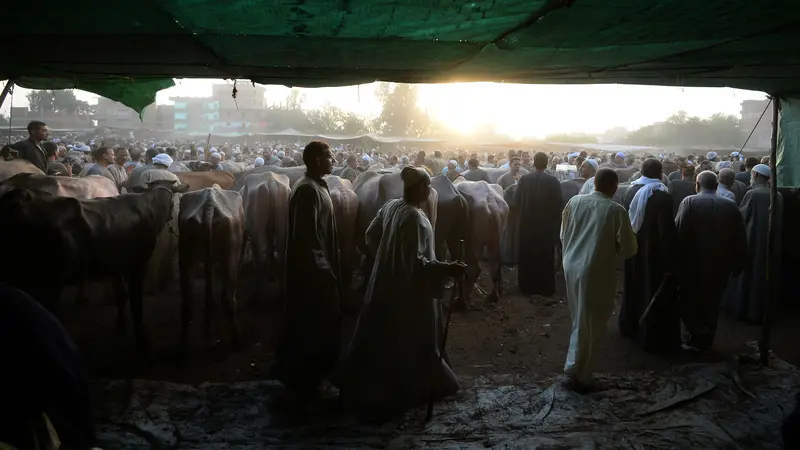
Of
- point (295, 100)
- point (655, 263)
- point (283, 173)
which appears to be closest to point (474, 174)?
point (283, 173)

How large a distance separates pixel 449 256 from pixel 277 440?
5044 mm

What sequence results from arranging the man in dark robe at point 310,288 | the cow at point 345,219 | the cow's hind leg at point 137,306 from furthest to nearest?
the cow at point 345,219, the cow's hind leg at point 137,306, the man in dark robe at point 310,288

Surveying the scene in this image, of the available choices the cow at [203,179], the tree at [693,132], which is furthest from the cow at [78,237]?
the tree at [693,132]

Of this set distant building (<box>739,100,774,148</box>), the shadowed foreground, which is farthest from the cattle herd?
distant building (<box>739,100,774,148</box>)

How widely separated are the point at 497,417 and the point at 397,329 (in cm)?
124

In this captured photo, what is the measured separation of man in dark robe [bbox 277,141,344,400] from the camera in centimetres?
486

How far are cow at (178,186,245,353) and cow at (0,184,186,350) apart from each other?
1.34ft

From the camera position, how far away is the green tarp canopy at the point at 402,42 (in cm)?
348

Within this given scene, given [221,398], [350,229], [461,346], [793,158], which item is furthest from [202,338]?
[793,158]

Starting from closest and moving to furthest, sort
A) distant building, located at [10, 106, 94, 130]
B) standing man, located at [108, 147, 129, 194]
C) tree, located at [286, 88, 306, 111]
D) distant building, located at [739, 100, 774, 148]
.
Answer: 1. standing man, located at [108, 147, 129, 194]
2. distant building, located at [739, 100, 774, 148]
3. distant building, located at [10, 106, 94, 130]
4. tree, located at [286, 88, 306, 111]

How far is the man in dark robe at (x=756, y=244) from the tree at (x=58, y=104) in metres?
55.9

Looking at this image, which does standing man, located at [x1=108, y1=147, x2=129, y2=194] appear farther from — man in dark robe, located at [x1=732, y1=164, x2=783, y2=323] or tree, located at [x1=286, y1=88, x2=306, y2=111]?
tree, located at [x1=286, y1=88, x2=306, y2=111]

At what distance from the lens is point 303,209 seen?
486 centimetres

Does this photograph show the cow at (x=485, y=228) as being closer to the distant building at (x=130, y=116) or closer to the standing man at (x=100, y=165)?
the standing man at (x=100, y=165)
